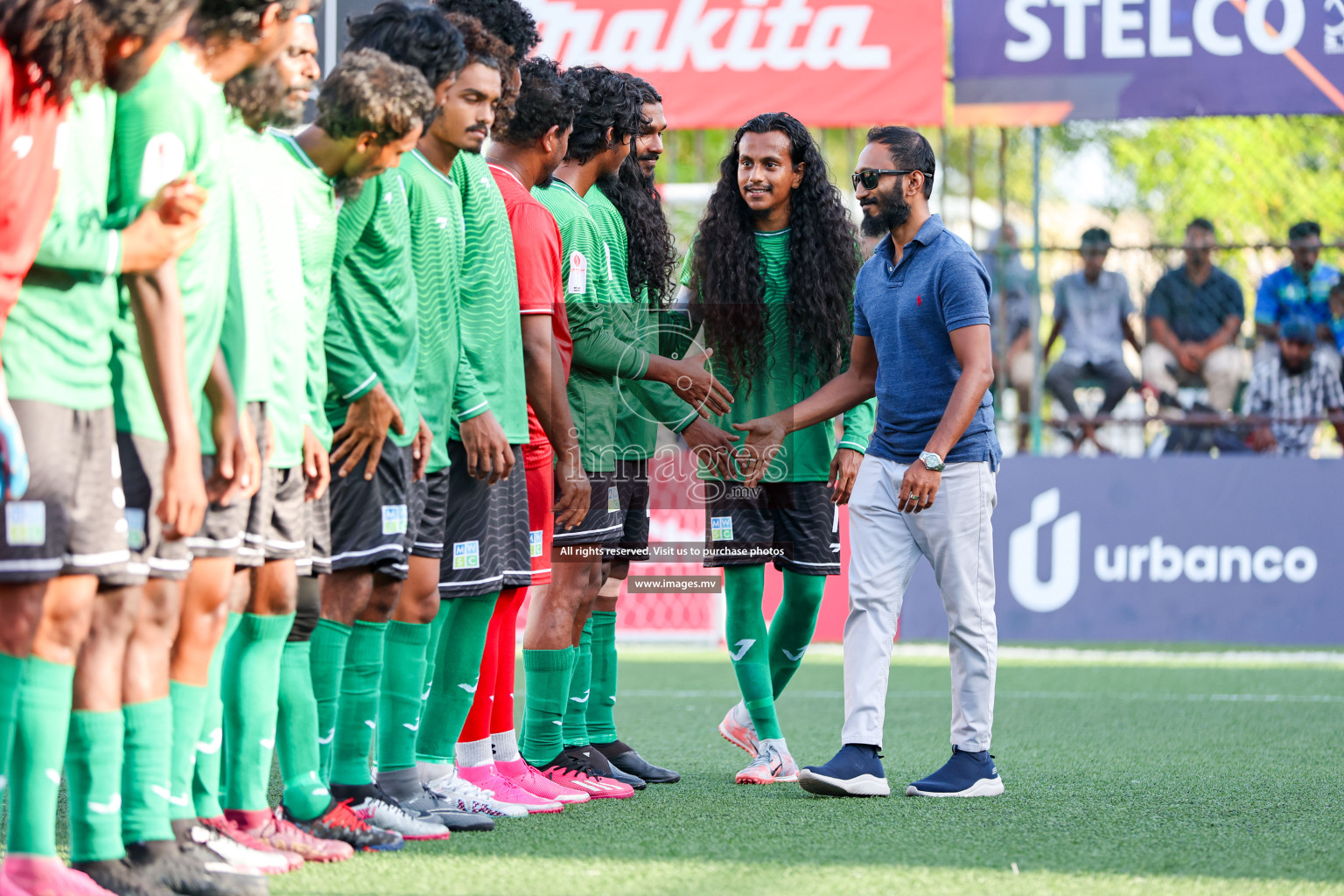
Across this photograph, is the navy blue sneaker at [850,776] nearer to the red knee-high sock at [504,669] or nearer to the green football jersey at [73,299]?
the red knee-high sock at [504,669]

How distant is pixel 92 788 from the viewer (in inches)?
129

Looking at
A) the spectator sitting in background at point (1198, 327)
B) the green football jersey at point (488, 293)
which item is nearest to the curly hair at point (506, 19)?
the green football jersey at point (488, 293)

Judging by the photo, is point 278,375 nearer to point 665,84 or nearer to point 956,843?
point 956,843

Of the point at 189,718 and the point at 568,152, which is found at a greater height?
the point at 568,152

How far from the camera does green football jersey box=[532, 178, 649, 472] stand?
18.2 ft

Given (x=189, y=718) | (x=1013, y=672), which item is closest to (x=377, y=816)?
(x=189, y=718)

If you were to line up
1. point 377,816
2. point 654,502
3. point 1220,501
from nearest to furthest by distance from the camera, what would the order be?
point 377,816
point 1220,501
point 654,502

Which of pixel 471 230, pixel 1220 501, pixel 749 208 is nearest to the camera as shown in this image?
pixel 471 230

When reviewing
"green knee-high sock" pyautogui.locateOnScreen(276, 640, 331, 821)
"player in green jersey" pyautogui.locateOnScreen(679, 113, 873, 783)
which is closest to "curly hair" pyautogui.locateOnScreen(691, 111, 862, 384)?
"player in green jersey" pyautogui.locateOnScreen(679, 113, 873, 783)

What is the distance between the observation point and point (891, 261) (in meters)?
5.50

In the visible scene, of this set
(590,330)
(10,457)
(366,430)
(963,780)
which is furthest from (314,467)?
(963,780)

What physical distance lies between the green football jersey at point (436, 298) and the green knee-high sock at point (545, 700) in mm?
993

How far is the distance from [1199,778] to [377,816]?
2.97 meters

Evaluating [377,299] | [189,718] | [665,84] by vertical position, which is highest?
[665,84]
